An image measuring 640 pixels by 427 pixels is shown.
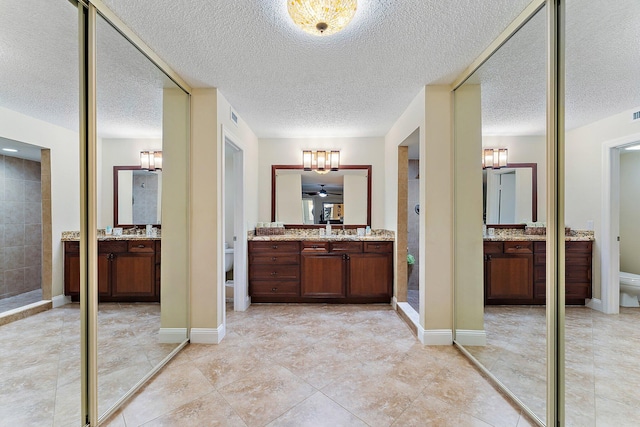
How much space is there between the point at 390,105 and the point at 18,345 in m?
3.31

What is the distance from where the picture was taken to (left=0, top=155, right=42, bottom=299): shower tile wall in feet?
4.31

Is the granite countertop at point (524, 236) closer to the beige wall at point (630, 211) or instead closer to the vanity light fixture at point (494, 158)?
the beige wall at point (630, 211)

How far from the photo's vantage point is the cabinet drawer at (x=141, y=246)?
191 centimetres

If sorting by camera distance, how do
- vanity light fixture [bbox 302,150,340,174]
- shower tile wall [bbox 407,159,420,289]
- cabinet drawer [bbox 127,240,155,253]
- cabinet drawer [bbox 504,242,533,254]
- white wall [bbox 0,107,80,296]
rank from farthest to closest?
shower tile wall [bbox 407,159,420,289] → vanity light fixture [bbox 302,150,340,174] → cabinet drawer [bbox 127,240,155,253] → cabinet drawer [bbox 504,242,533,254] → white wall [bbox 0,107,80,296]

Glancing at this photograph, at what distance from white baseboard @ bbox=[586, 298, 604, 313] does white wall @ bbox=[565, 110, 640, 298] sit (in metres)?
0.03

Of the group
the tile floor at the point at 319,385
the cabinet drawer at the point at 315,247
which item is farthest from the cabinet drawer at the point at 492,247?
the cabinet drawer at the point at 315,247

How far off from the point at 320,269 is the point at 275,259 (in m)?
0.62

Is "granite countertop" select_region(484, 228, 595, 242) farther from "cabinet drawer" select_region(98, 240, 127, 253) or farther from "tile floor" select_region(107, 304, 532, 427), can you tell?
"cabinet drawer" select_region(98, 240, 127, 253)

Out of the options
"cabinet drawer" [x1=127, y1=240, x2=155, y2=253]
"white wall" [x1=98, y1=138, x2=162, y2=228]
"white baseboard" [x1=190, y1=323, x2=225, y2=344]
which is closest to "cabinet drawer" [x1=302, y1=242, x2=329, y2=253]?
"white baseboard" [x1=190, y1=323, x2=225, y2=344]

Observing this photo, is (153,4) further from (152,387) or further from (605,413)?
(605,413)

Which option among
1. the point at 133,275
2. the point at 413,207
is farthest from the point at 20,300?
the point at 413,207

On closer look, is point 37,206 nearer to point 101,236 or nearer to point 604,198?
point 101,236

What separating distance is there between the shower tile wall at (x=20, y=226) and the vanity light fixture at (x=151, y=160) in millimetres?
639

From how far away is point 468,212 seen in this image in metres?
2.32
